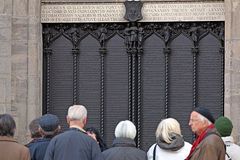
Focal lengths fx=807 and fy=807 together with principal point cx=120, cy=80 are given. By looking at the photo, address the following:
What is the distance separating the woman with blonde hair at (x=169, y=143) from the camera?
7.77m

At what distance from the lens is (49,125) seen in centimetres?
806

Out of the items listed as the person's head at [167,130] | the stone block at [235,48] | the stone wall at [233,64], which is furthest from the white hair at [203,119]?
the stone block at [235,48]

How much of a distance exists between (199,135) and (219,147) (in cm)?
29

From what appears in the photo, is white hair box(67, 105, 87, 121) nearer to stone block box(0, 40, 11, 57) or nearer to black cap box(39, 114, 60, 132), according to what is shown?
black cap box(39, 114, 60, 132)

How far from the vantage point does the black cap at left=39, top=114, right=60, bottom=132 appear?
26.4ft

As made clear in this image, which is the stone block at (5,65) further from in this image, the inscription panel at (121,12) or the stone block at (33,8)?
the inscription panel at (121,12)

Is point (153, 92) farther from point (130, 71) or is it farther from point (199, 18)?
point (199, 18)

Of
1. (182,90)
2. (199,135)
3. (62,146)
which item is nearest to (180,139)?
(199,135)

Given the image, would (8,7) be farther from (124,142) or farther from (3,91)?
(124,142)

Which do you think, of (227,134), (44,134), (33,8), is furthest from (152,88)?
(44,134)

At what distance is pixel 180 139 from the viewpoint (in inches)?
307

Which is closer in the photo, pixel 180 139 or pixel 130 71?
pixel 180 139

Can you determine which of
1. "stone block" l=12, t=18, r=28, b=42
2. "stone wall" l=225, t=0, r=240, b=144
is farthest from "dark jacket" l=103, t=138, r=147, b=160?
"stone block" l=12, t=18, r=28, b=42

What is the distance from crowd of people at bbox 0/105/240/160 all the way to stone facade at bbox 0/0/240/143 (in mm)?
4524
